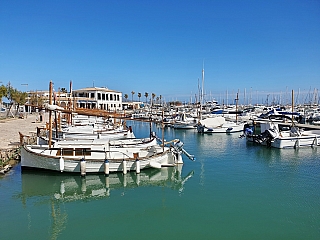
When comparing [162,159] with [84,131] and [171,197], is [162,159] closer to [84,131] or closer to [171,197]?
[171,197]

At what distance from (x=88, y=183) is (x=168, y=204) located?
6.61m

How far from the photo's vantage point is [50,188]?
18.9m

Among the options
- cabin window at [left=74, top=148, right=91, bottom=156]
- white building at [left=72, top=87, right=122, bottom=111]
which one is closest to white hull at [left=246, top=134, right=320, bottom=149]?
cabin window at [left=74, top=148, right=91, bottom=156]

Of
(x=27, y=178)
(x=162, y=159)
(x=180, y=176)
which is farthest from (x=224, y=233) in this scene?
(x=27, y=178)

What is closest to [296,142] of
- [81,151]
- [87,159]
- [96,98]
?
[87,159]

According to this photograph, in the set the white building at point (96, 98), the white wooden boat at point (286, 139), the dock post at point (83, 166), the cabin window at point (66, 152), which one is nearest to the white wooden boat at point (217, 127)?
the white wooden boat at point (286, 139)

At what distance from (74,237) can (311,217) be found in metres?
12.2

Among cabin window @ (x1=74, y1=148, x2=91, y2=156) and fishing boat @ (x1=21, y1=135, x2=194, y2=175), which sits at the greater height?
cabin window @ (x1=74, y1=148, x2=91, y2=156)

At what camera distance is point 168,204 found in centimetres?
1644

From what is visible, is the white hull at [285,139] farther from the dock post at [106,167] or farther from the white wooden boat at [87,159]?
the dock post at [106,167]

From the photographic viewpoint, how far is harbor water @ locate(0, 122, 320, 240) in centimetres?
1316

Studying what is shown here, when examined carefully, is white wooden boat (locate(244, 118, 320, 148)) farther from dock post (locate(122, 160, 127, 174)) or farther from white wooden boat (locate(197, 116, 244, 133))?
dock post (locate(122, 160, 127, 174))

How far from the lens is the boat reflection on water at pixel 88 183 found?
18078mm

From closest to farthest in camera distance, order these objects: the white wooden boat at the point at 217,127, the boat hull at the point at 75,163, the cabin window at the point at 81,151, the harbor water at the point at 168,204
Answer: the harbor water at the point at 168,204, the boat hull at the point at 75,163, the cabin window at the point at 81,151, the white wooden boat at the point at 217,127
